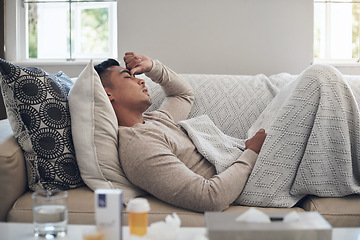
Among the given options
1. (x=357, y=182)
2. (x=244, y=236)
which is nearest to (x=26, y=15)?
(x=357, y=182)

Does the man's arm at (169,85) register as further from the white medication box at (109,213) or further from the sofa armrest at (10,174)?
the white medication box at (109,213)

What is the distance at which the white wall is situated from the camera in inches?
119

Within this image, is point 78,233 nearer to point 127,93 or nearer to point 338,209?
point 127,93

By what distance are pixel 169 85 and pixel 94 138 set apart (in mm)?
574

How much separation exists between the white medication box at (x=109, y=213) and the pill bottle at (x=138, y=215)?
0.03 meters

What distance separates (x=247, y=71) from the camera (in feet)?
10.1

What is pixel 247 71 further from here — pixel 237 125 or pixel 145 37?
pixel 237 125

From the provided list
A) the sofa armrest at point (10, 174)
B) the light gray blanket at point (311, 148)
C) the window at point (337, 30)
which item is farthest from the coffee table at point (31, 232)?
the window at point (337, 30)

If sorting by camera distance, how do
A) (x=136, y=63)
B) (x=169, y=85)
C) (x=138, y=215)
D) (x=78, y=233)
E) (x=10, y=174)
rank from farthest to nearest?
(x=169, y=85) < (x=136, y=63) < (x=10, y=174) < (x=78, y=233) < (x=138, y=215)

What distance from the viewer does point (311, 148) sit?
1.54 meters

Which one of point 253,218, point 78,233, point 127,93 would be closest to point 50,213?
point 78,233

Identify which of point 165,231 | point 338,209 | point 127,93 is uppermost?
point 127,93

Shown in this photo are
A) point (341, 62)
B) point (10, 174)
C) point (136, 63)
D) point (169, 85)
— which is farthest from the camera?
point (341, 62)

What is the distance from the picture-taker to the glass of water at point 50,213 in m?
0.96
